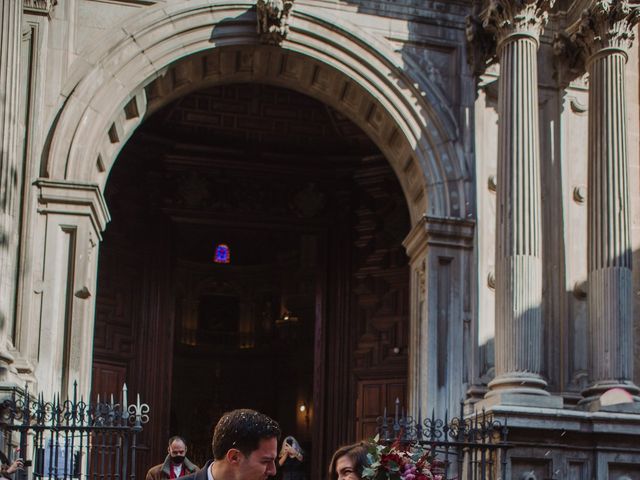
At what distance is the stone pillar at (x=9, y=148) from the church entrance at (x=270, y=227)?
4.69 meters

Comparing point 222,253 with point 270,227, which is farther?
point 222,253

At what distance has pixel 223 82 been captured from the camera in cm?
1731

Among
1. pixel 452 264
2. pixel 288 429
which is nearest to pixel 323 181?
A: pixel 452 264

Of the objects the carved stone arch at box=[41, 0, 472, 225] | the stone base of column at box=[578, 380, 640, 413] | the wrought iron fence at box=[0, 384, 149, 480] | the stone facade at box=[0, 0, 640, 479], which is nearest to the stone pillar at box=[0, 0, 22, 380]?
the stone facade at box=[0, 0, 640, 479]

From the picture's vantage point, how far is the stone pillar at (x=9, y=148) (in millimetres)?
14125

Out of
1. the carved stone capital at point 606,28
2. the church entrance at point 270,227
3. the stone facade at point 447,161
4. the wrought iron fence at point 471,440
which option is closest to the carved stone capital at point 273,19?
the stone facade at point 447,161

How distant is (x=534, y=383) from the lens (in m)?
14.7

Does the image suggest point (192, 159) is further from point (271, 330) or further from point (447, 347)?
point (271, 330)

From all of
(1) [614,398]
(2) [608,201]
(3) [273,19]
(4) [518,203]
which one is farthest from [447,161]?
(1) [614,398]

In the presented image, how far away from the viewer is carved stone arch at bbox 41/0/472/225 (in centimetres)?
1563

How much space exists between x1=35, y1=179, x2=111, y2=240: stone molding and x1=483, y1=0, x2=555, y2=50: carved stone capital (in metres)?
5.58

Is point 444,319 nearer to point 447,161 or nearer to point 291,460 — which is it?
point 447,161

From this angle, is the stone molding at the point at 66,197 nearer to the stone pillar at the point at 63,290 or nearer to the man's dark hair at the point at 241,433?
the stone pillar at the point at 63,290

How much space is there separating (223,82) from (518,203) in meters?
4.57
